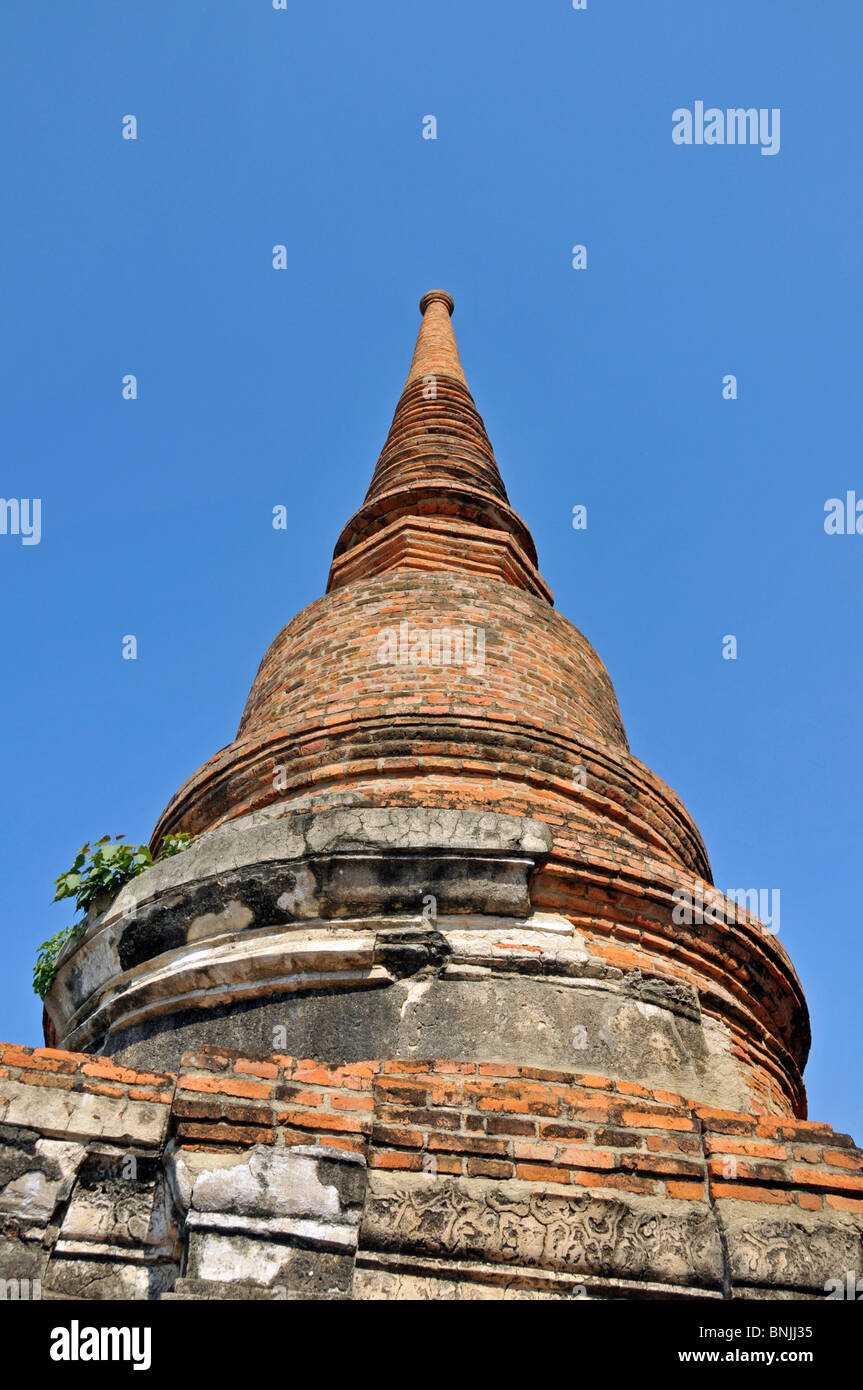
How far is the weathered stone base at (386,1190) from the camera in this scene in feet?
9.96

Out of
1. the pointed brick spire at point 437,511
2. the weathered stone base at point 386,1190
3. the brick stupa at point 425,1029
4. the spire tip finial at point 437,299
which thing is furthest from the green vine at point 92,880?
the spire tip finial at point 437,299

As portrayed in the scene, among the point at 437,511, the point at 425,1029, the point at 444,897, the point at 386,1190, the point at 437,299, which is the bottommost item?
the point at 386,1190

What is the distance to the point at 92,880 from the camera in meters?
5.04

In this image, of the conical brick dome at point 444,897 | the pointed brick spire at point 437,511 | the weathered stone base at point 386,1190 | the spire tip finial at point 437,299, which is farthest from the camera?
the spire tip finial at point 437,299

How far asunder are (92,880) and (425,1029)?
1805 mm

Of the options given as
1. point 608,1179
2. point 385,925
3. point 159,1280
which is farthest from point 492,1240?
point 385,925

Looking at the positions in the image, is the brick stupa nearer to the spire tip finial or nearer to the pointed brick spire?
the pointed brick spire

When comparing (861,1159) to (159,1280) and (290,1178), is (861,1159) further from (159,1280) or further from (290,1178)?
(159,1280)

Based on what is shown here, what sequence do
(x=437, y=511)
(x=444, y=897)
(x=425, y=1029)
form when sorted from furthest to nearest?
(x=437, y=511), (x=444, y=897), (x=425, y=1029)

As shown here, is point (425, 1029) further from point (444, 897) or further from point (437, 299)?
point (437, 299)

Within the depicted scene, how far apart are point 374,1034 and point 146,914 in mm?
1181

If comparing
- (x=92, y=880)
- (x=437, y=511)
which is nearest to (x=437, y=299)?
(x=437, y=511)

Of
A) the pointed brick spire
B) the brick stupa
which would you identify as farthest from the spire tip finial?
the brick stupa

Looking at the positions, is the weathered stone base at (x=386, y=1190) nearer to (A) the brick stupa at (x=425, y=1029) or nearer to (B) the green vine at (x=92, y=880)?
(A) the brick stupa at (x=425, y=1029)
